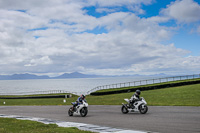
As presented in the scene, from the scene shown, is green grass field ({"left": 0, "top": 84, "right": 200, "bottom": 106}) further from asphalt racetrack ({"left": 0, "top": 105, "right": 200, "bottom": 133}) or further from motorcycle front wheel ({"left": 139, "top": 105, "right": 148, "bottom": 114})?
motorcycle front wheel ({"left": 139, "top": 105, "right": 148, "bottom": 114})

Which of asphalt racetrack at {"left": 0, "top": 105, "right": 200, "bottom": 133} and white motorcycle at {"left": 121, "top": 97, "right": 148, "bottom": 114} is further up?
white motorcycle at {"left": 121, "top": 97, "right": 148, "bottom": 114}

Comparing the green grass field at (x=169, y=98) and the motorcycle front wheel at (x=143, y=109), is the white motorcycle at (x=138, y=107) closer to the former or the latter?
the motorcycle front wheel at (x=143, y=109)

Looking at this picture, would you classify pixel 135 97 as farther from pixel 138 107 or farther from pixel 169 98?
pixel 169 98

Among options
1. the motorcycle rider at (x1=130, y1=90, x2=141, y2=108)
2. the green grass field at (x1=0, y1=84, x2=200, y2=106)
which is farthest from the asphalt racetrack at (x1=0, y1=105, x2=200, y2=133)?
the green grass field at (x1=0, y1=84, x2=200, y2=106)

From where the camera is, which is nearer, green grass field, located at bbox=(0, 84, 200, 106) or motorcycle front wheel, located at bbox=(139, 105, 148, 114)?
motorcycle front wheel, located at bbox=(139, 105, 148, 114)

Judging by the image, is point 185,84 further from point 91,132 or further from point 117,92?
point 91,132

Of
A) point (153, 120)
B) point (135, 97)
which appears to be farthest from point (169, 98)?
point (153, 120)

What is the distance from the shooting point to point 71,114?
17688mm

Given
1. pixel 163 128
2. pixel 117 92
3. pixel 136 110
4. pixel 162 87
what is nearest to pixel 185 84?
pixel 162 87

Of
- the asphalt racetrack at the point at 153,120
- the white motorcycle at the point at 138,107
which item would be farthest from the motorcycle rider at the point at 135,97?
the asphalt racetrack at the point at 153,120

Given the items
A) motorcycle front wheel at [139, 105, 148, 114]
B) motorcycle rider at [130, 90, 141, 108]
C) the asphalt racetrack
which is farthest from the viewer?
motorcycle rider at [130, 90, 141, 108]

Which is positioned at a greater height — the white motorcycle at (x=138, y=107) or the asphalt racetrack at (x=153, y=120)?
the white motorcycle at (x=138, y=107)

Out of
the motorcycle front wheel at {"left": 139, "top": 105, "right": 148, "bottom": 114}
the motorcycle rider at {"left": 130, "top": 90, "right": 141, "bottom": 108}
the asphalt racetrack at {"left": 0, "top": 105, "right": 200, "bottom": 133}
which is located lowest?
the asphalt racetrack at {"left": 0, "top": 105, "right": 200, "bottom": 133}

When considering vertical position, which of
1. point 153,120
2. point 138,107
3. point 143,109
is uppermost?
point 138,107
